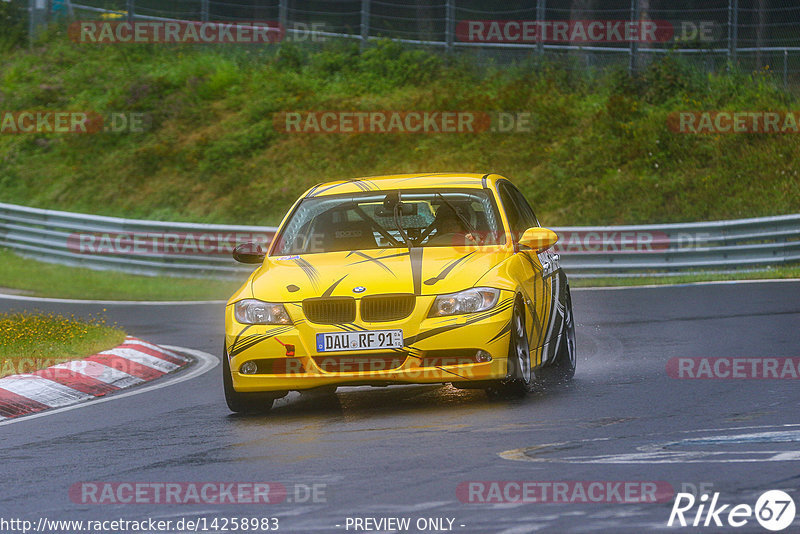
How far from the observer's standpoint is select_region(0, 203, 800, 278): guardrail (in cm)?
2092

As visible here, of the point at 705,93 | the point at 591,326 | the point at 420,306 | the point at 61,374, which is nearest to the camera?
the point at 420,306

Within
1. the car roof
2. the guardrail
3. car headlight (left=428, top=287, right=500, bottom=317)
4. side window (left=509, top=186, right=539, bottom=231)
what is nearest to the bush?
the guardrail

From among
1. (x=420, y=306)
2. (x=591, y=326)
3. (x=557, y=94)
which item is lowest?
(x=591, y=326)

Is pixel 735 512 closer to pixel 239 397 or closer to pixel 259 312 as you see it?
pixel 259 312

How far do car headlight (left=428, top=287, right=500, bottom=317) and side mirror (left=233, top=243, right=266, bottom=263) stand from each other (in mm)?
1949

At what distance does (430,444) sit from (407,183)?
336 centimetres

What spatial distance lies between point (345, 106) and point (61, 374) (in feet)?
73.5

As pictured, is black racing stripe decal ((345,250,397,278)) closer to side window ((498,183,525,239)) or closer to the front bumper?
the front bumper

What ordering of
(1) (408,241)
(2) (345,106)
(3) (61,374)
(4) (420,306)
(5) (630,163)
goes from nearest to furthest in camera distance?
1. (4) (420,306)
2. (1) (408,241)
3. (3) (61,374)
4. (5) (630,163)
5. (2) (345,106)

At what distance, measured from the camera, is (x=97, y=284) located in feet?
77.3

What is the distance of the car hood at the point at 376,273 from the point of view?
29.3ft

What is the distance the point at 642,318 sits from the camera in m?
15.1

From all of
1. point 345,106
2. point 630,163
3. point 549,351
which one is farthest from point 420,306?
point 345,106

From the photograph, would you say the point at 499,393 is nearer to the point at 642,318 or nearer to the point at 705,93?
the point at 642,318
